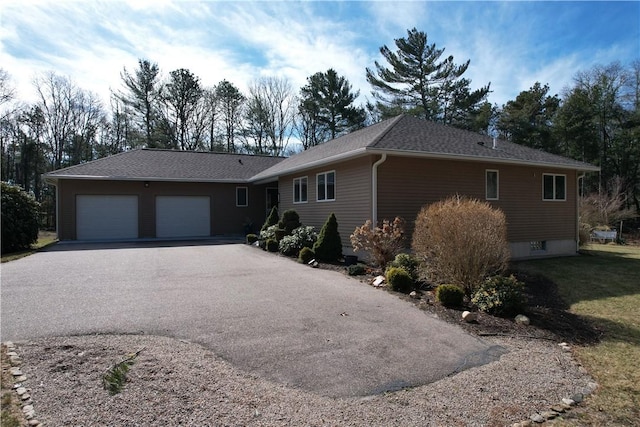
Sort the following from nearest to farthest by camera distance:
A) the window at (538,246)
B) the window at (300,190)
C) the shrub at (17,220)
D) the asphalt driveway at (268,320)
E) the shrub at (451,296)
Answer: the asphalt driveway at (268,320) → the shrub at (451,296) → the window at (538,246) → the shrub at (17,220) → the window at (300,190)

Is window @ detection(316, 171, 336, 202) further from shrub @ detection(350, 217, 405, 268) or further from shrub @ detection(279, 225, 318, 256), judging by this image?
shrub @ detection(350, 217, 405, 268)

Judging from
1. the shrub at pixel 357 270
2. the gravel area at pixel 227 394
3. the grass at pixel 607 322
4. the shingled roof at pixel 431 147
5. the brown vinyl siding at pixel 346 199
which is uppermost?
the shingled roof at pixel 431 147

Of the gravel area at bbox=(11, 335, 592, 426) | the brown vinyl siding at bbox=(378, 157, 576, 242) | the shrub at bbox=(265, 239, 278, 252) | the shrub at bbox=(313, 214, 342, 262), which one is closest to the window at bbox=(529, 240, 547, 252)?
the brown vinyl siding at bbox=(378, 157, 576, 242)

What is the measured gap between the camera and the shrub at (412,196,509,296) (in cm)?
656

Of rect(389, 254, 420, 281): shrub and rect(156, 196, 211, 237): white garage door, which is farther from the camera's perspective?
rect(156, 196, 211, 237): white garage door

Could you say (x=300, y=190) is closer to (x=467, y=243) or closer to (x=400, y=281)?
(x=400, y=281)

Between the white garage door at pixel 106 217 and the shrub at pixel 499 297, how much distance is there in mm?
16574

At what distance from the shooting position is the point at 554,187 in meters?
13.7

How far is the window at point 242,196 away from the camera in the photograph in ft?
66.4

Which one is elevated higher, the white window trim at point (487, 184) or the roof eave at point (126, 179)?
the roof eave at point (126, 179)

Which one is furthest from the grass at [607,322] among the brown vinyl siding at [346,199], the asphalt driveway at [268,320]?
the brown vinyl siding at [346,199]

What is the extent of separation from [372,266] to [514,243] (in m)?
5.72

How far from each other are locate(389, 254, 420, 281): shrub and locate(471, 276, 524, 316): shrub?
1.69 meters

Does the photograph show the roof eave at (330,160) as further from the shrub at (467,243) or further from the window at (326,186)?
the shrub at (467,243)
